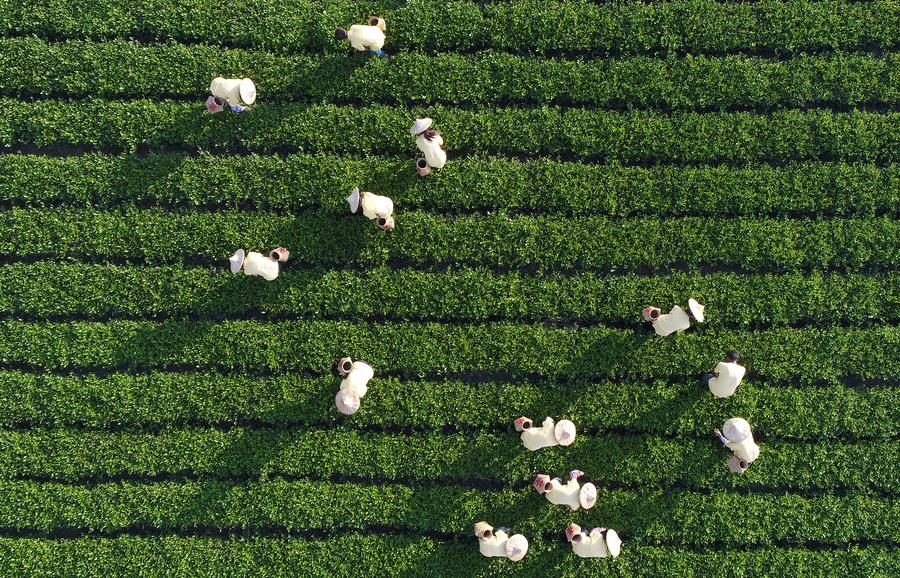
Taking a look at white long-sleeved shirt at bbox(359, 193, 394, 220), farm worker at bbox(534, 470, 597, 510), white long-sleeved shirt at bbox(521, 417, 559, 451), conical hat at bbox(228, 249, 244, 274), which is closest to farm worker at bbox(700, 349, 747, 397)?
farm worker at bbox(534, 470, 597, 510)

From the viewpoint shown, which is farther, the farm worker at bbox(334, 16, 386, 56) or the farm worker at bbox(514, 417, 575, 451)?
the farm worker at bbox(334, 16, 386, 56)

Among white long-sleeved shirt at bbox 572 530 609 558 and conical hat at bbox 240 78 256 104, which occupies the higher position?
conical hat at bbox 240 78 256 104

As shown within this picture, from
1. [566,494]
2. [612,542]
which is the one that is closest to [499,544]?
[566,494]

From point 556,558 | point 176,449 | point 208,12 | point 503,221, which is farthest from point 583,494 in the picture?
point 208,12

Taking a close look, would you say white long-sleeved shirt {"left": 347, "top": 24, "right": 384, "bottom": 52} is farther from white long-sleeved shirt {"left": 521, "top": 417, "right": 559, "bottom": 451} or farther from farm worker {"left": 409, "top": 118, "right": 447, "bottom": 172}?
white long-sleeved shirt {"left": 521, "top": 417, "right": 559, "bottom": 451}

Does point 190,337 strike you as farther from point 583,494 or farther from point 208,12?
point 583,494

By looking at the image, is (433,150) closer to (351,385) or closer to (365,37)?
(365,37)

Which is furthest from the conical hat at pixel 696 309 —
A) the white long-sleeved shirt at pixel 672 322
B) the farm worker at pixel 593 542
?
the farm worker at pixel 593 542
